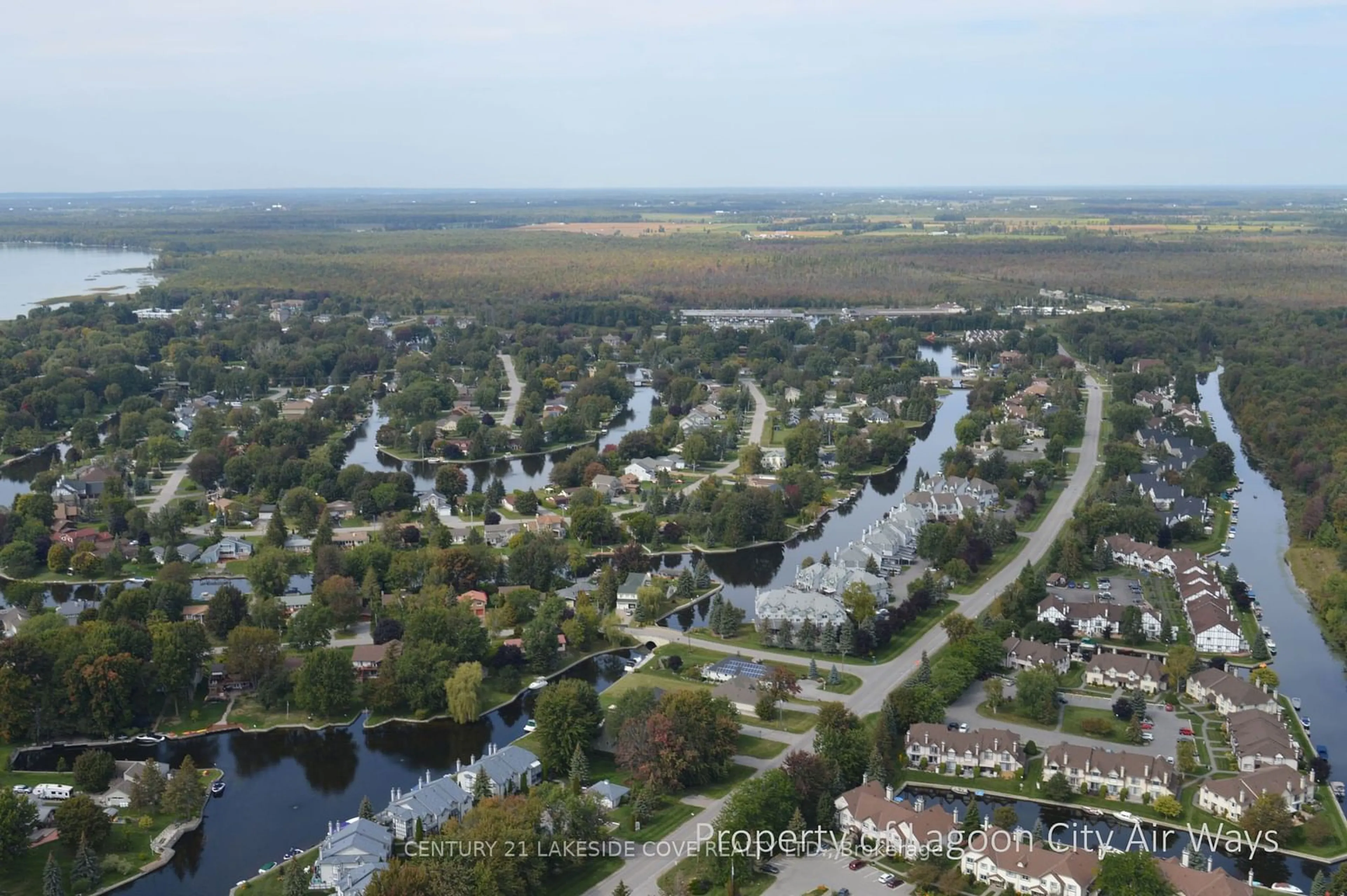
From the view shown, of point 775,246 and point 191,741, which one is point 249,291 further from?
point 191,741

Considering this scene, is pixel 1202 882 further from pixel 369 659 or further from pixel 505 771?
pixel 369 659

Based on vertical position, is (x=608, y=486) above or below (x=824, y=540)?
above

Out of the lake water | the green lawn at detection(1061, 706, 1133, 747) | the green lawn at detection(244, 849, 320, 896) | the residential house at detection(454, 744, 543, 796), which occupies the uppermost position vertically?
the lake water

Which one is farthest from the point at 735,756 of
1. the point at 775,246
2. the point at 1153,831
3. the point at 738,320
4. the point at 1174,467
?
the point at 775,246

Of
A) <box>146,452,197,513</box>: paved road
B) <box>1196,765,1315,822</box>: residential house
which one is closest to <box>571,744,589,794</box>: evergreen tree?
<box>1196,765,1315,822</box>: residential house

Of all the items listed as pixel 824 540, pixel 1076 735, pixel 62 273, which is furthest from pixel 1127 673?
pixel 62 273

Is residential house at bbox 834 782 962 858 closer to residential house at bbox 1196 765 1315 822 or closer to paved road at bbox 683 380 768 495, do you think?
residential house at bbox 1196 765 1315 822

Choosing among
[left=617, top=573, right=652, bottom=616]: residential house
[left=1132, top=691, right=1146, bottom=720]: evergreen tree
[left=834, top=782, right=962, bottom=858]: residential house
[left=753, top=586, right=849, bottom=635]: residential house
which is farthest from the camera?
[left=617, top=573, right=652, bottom=616]: residential house
